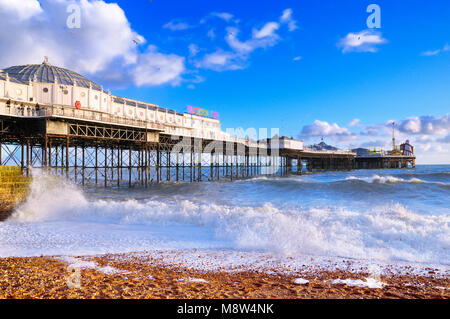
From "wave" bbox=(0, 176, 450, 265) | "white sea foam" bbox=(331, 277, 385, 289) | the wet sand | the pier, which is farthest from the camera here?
the pier

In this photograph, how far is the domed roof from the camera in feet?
104

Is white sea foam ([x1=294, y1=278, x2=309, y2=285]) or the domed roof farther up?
the domed roof

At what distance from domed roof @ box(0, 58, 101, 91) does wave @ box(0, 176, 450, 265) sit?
79.8 feet

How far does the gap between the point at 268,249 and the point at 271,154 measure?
50.4 meters

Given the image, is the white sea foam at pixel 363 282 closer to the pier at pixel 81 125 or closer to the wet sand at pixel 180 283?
the wet sand at pixel 180 283

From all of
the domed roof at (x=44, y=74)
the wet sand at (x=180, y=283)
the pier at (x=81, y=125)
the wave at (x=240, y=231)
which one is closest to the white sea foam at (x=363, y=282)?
the wet sand at (x=180, y=283)

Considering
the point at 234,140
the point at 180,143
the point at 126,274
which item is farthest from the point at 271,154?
the point at 126,274

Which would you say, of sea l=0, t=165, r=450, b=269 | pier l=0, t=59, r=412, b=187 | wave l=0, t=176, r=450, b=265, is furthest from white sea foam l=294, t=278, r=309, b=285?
pier l=0, t=59, r=412, b=187

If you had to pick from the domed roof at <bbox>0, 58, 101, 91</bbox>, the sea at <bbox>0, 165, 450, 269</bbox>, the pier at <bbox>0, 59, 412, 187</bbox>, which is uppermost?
the domed roof at <bbox>0, 58, 101, 91</bbox>

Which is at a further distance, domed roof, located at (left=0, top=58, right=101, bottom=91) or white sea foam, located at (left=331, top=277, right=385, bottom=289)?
domed roof, located at (left=0, top=58, right=101, bottom=91)

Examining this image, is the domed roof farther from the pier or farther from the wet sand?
the wet sand

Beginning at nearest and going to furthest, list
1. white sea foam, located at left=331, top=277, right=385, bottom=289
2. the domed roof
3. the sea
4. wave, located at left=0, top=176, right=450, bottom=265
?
white sea foam, located at left=331, top=277, right=385, bottom=289, the sea, wave, located at left=0, top=176, right=450, bottom=265, the domed roof
